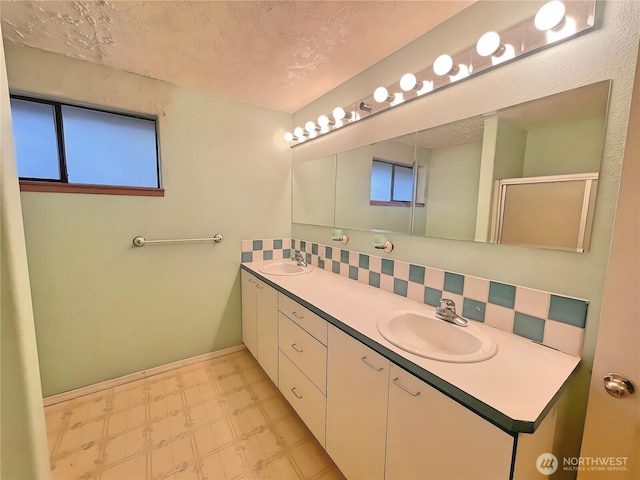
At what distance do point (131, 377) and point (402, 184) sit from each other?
2.29 metres

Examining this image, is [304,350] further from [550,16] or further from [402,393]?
[550,16]

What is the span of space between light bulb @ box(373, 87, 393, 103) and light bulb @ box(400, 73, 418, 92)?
12 cm

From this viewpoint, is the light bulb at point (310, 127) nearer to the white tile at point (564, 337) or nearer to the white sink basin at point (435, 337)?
the white sink basin at point (435, 337)

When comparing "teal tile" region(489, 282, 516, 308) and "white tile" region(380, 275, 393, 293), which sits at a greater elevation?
"teal tile" region(489, 282, 516, 308)

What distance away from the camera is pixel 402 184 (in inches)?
57.4

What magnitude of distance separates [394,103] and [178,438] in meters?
2.19

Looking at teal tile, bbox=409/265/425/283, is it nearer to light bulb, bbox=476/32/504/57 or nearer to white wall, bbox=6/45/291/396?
light bulb, bbox=476/32/504/57

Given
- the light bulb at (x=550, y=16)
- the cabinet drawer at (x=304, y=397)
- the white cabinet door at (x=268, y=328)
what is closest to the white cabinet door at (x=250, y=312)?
the white cabinet door at (x=268, y=328)

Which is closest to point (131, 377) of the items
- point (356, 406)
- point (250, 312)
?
point (250, 312)

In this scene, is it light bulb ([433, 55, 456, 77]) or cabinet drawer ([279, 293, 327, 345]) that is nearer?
light bulb ([433, 55, 456, 77])

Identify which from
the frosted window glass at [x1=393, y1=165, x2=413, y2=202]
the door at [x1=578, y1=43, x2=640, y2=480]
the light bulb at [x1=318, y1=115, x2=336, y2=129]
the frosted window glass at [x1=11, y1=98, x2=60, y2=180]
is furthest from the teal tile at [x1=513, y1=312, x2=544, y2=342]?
the frosted window glass at [x1=11, y1=98, x2=60, y2=180]

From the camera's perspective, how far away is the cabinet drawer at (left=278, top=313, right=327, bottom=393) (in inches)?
49.2

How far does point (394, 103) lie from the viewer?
55.9 inches

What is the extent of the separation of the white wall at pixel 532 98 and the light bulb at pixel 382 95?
85mm
